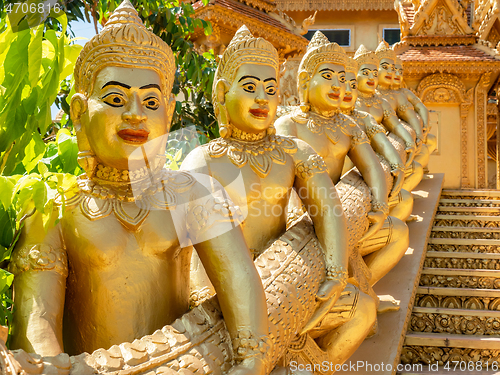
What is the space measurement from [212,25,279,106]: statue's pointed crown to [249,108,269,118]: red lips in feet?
0.58

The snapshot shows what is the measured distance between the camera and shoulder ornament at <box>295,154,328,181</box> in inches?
109

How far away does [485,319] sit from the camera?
163 inches

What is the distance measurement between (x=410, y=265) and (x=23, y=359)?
139 inches

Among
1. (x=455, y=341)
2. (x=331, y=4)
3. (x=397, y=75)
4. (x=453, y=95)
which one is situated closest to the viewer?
(x=455, y=341)

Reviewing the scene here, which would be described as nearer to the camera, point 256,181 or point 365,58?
point 256,181

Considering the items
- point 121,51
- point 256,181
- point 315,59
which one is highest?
point 315,59

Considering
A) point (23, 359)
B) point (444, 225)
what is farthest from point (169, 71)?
point (444, 225)

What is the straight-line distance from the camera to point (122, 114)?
1.91 meters

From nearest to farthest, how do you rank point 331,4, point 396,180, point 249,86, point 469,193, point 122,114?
1. point 122,114
2. point 249,86
3. point 396,180
4. point 469,193
5. point 331,4

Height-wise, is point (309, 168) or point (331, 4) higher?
point (331, 4)

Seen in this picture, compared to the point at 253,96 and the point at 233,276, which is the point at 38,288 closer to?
the point at 233,276

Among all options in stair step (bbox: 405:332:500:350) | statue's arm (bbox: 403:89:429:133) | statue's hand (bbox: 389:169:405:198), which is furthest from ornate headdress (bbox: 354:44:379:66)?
stair step (bbox: 405:332:500:350)

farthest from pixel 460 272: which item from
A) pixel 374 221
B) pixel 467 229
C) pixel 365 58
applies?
pixel 365 58

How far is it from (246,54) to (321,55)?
130 centimetres
